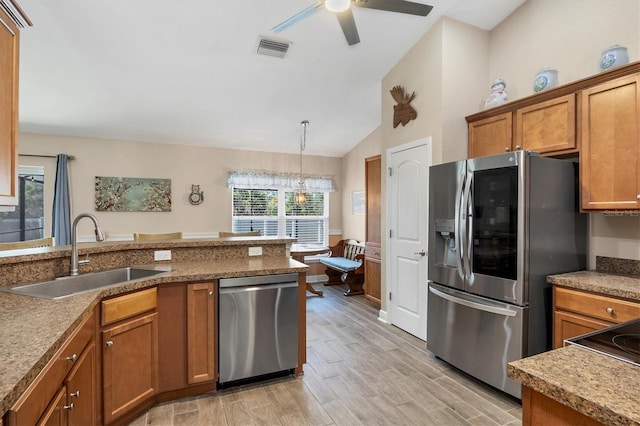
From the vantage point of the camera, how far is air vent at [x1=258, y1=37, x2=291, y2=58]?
3.20 meters

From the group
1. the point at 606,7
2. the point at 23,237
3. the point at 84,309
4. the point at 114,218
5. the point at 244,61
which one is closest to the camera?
the point at 84,309

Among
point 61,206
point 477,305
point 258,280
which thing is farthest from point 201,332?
point 61,206

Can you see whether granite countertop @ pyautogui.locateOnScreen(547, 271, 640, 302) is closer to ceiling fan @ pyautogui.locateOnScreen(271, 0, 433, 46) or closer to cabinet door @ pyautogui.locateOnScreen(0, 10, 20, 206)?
ceiling fan @ pyautogui.locateOnScreen(271, 0, 433, 46)

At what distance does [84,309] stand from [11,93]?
103cm

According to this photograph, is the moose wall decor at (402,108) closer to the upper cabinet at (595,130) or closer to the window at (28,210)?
the upper cabinet at (595,130)

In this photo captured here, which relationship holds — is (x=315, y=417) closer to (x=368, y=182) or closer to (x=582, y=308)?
(x=582, y=308)

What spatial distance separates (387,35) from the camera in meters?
3.34

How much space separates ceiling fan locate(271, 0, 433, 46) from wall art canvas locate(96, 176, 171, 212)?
3611mm

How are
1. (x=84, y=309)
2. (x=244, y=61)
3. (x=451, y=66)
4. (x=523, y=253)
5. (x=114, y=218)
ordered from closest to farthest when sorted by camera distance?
(x=84, y=309) → (x=523, y=253) → (x=451, y=66) → (x=244, y=61) → (x=114, y=218)

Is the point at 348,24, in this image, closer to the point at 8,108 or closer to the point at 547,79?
the point at 547,79

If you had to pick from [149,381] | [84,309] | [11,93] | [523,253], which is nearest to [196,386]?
[149,381]

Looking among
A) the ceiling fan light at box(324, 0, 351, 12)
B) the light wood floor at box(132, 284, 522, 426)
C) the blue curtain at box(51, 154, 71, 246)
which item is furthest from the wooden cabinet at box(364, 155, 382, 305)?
the blue curtain at box(51, 154, 71, 246)

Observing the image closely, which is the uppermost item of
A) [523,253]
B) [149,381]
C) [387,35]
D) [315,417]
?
[387,35]

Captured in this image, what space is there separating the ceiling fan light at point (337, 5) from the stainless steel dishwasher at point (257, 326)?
74.8 inches
